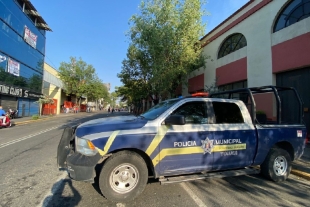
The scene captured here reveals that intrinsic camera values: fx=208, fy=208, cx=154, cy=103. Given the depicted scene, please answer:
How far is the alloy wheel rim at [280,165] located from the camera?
4883mm

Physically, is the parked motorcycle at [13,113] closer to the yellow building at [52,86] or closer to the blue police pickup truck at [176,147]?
the yellow building at [52,86]

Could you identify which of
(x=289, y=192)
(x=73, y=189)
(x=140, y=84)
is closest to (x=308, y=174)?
(x=289, y=192)

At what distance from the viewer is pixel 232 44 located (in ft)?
51.1

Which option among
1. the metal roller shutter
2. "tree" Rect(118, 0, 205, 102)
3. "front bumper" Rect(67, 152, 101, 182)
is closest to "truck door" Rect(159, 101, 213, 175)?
"front bumper" Rect(67, 152, 101, 182)

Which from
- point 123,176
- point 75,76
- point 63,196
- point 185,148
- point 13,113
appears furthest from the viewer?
point 75,76

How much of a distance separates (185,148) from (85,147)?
1808 millimetres

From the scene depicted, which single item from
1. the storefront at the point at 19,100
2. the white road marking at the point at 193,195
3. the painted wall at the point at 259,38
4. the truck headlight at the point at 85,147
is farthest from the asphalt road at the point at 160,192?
the storefront at the point at 19,100

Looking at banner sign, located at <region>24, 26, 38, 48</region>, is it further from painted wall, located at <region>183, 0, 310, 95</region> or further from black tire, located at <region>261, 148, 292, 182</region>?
black tire, located at <region>261, 148, 292, 182</region>

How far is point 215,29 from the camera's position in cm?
1764

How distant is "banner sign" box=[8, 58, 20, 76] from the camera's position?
23.4m

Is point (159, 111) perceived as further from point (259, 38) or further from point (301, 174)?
point (259, 38)

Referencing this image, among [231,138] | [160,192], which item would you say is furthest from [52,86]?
[231,138]

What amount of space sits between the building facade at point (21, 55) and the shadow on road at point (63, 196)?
21.6 metres

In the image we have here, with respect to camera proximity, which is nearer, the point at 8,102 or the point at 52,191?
the point at 52,191
